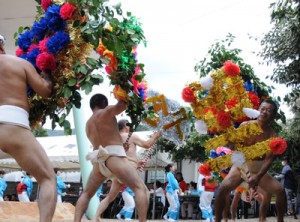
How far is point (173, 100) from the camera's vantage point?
6680 mm

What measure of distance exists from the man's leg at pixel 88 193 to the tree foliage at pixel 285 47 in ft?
10.7

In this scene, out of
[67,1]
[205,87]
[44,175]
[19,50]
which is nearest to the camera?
[44,175]

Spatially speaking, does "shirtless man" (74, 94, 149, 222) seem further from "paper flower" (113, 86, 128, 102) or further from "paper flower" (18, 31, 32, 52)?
"paper flower" (18, 31, 32, 52)

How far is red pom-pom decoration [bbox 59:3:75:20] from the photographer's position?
15.2ft

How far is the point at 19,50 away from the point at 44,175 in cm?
155

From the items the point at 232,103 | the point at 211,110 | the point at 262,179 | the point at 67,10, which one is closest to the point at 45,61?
the point at 67,10

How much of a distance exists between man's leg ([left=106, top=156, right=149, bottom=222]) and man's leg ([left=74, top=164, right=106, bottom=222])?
12.5 inches

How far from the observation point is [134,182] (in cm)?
548

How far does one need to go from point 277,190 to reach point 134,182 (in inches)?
74.8

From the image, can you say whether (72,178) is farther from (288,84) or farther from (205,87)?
(205,87)

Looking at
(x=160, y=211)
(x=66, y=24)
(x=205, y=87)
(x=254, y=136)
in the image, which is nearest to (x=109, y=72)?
(x=66, y=24)

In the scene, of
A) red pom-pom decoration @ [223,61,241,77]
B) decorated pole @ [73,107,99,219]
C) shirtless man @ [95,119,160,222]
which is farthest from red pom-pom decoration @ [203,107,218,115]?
decorated pole @ [73,107,99,219]

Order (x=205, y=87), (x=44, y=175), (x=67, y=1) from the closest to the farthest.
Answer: (x=44, y=175)
(x=67, y=1)
(x=205, y=87)

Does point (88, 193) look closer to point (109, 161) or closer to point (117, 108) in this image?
point (109, 161)
